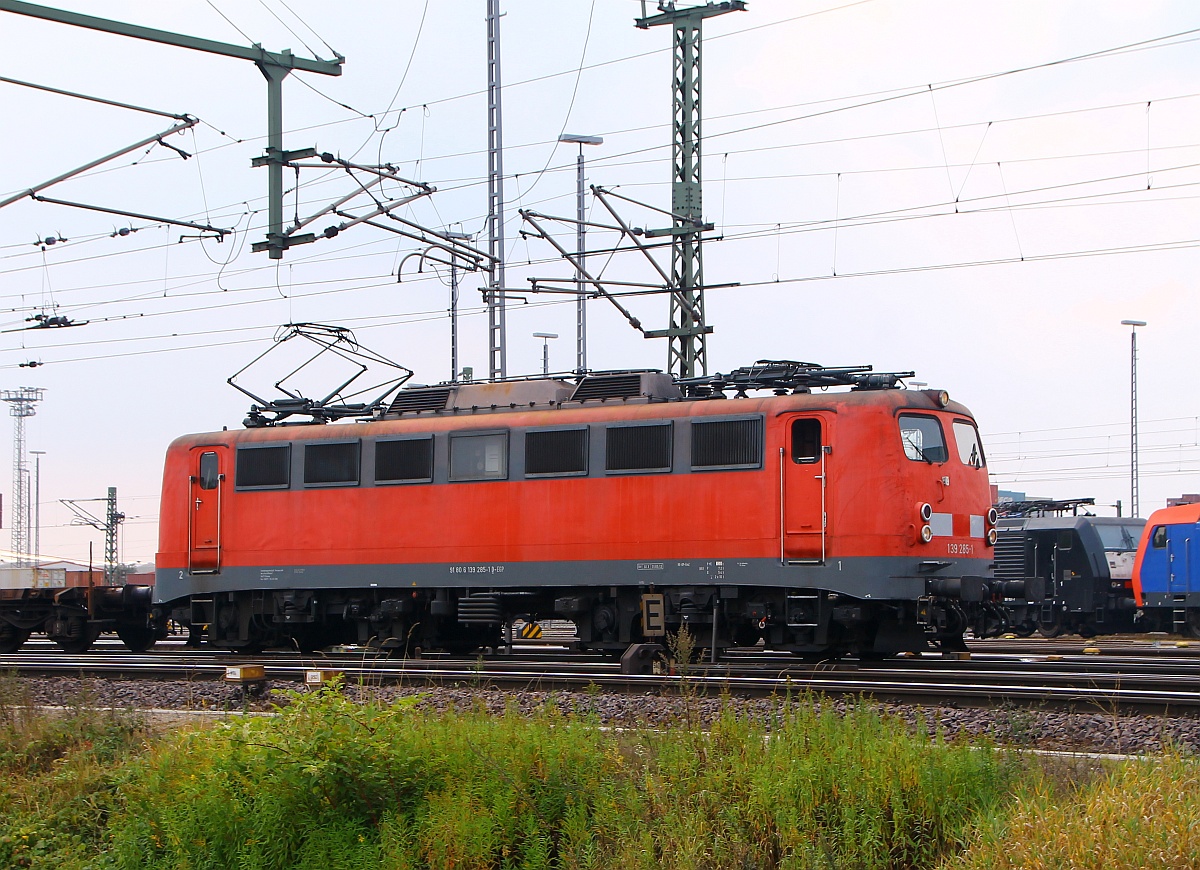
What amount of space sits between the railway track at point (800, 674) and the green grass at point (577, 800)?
1.40 m

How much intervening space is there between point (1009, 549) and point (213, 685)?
21904mm

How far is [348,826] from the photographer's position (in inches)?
385

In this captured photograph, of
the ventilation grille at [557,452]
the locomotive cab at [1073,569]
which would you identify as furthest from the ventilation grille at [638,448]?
the locomotive cab at [1073,569]

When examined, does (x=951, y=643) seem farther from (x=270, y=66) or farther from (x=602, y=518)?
(x=270, y=66)

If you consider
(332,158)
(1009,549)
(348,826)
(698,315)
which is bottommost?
(348,826)

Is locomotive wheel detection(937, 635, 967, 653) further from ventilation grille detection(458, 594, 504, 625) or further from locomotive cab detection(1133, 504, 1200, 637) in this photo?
locomotive cab detection(1133, 504, 1200, 637)

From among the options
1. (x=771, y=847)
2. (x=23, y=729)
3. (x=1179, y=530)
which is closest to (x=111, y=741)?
(x=23, y=729)

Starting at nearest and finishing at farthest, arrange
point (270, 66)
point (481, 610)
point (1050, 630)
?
point (270, 66)
point (481, 610)
point (1050, 630)

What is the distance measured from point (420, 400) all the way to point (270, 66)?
6178 millimetres

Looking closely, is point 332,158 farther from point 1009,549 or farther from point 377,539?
point 1009,549

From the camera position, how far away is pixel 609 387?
64.5ft

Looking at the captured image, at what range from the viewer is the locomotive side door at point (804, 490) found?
56.5 feet

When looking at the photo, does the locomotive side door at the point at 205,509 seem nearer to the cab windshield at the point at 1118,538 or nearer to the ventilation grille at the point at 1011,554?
the ventilation grille at the point at 1011,554

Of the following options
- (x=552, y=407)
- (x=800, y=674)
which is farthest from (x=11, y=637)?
(x=800, y=674)
